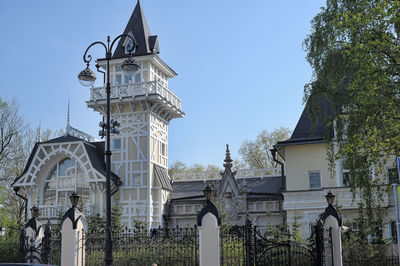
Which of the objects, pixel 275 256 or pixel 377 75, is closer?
pixel 377 75

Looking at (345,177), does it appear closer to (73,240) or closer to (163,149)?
(163,149)

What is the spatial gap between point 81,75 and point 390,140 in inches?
368

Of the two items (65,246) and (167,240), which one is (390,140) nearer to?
(167,240)

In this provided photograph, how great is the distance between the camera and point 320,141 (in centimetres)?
2766

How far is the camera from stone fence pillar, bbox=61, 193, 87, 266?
16141mm

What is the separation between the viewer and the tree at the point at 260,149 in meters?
51.6

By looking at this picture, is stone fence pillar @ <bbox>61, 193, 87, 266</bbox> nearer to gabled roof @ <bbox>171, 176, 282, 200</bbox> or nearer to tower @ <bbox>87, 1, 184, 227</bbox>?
tower @ <bbox>87, 1, 184, 227</bbox>

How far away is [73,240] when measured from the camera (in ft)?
53.2

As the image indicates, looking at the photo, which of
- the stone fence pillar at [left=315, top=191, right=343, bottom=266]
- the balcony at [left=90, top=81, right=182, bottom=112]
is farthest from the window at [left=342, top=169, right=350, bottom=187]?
the balcony at [left=90, top=81, right=182, bottom=112]

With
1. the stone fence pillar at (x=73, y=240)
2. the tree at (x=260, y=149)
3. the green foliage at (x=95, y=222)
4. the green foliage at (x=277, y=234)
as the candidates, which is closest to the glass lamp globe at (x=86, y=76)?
the stone fence pillar at (x=73, y=240)

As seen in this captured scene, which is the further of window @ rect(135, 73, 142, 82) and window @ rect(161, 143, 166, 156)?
window @ rect(161, 143, 166, 156)

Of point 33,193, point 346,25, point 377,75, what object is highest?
point 346,25

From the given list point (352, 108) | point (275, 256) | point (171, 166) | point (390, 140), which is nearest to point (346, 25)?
point (352, 108)

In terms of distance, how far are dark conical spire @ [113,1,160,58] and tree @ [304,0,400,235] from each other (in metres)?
21.2
